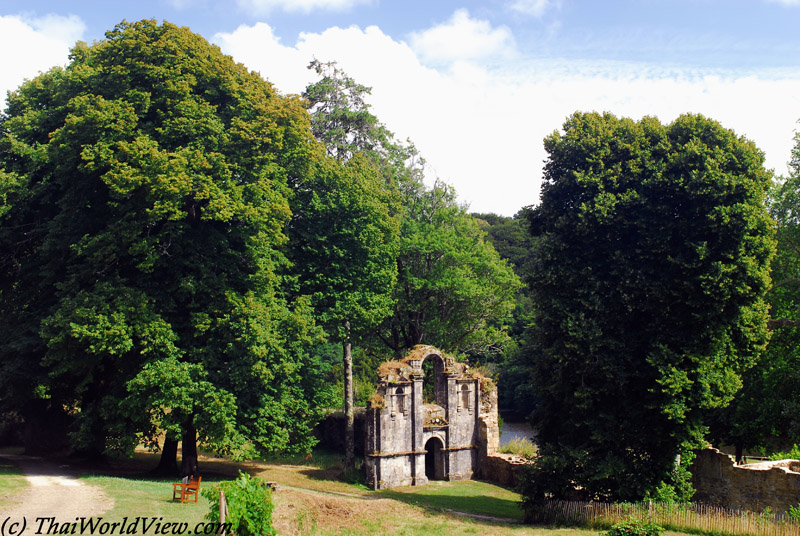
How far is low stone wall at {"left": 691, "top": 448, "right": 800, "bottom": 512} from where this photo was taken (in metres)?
19.5

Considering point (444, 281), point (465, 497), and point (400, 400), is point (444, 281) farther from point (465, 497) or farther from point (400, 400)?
point (465, 497)

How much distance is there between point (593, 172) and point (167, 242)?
15.7 meters

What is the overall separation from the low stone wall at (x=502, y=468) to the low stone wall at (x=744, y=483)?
978 centimetres

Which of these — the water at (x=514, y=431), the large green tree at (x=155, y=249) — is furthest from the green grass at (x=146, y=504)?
the water at (x=514, y=431)

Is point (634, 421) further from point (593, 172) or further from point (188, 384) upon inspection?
point (188, 384)

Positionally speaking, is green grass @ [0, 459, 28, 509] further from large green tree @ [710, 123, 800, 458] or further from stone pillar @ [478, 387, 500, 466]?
large green tree @ [710, 123, 800, 458]

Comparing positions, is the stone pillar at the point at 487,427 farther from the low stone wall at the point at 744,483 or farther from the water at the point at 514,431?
the water at the point at 514,431

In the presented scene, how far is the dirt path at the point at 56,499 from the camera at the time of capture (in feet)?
49.3

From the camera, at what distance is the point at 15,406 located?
86.6ft

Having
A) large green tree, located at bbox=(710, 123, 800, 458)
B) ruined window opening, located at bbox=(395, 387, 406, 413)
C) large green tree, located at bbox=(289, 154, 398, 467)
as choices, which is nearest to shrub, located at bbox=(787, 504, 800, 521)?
large green tree, located at bbox=(710, 123, 800, 458)

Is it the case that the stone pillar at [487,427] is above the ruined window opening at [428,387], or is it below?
below

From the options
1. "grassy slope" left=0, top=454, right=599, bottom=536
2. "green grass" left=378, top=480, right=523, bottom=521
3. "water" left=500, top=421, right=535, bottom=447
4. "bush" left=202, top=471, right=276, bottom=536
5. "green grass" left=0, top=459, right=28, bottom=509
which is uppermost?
"bush" left=202, top=471, right=276, bottom=536

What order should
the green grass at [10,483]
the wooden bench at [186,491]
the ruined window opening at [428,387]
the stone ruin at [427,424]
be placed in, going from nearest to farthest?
the green grass at [10,483] → the wooden bench at [186,491] → the stone ruin at [427,424] → the ruined window opening at [428,387]

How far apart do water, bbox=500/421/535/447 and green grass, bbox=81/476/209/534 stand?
33.5 metres
